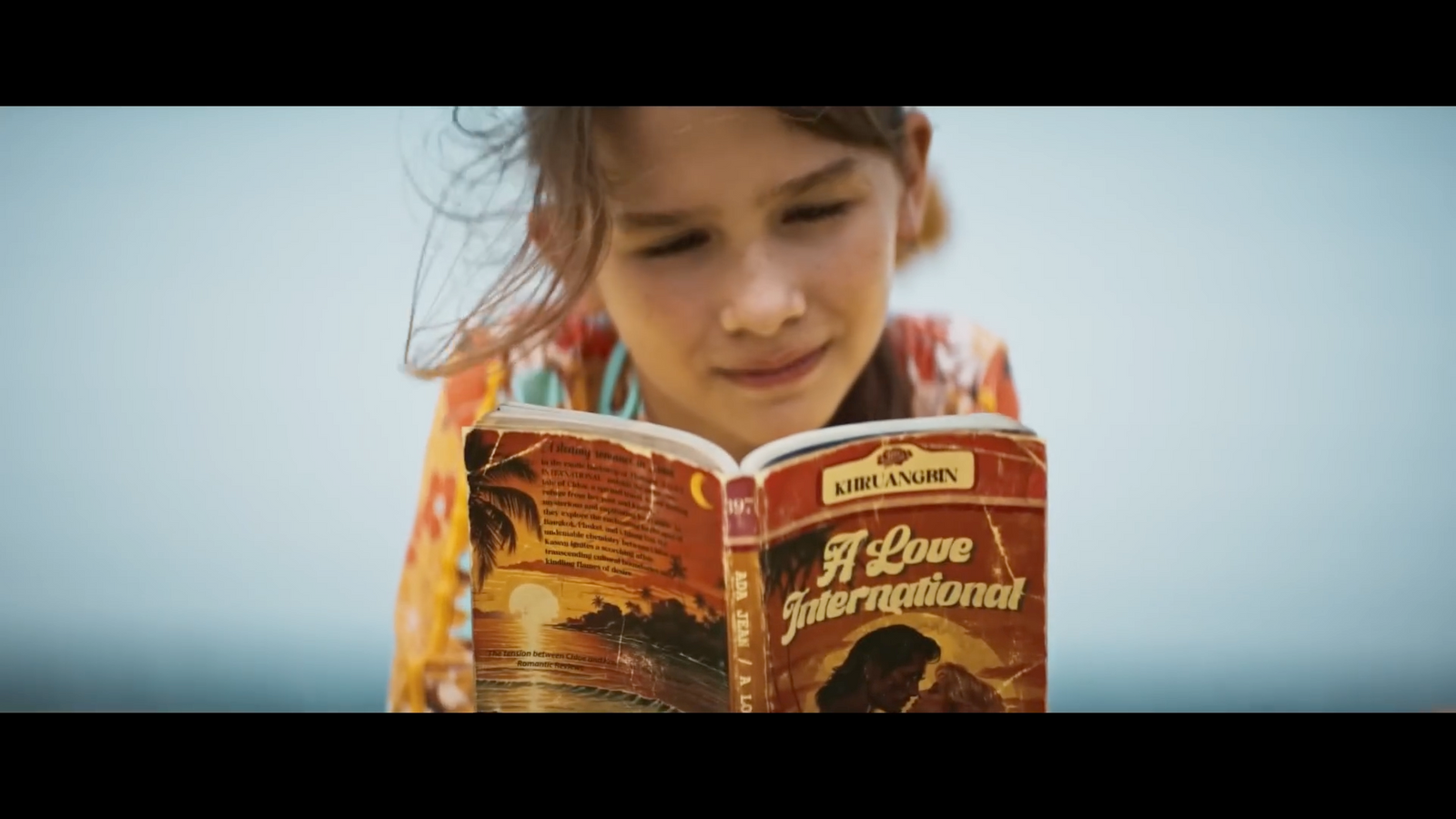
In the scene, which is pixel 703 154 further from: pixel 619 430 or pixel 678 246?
pixel 619 430

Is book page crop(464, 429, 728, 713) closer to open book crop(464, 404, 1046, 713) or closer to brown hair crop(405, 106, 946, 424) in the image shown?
open book crop(464, 404, 1046, 713)

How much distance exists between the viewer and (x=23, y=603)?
183cm

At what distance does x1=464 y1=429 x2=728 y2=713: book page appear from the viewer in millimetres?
1688

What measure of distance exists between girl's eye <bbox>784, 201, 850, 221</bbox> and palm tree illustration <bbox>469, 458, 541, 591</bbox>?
533 mm

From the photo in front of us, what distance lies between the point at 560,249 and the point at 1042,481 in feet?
2.60

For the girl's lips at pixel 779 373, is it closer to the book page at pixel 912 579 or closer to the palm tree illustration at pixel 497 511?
the book page at pixel 912 579

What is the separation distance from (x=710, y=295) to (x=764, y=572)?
0.41 m

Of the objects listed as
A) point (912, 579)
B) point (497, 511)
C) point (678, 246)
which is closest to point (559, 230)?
point (678, 246)

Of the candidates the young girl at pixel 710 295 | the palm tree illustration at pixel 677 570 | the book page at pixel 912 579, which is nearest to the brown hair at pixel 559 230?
the young girl at pixel 710 295

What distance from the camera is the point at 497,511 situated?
5.66 ft
